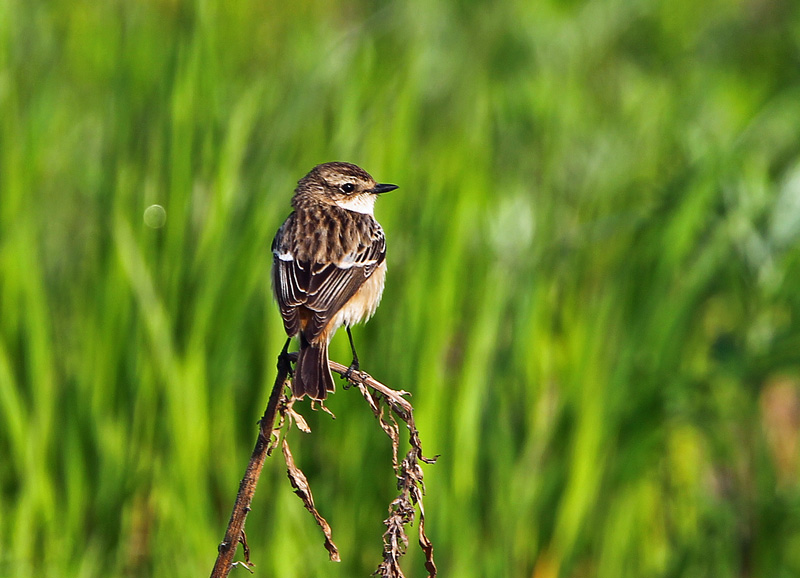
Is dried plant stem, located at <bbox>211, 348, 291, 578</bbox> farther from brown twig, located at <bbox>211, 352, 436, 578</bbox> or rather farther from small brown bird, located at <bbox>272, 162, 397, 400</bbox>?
small brown bird, located at <bbox>272, 162, 397, 400</bbox>

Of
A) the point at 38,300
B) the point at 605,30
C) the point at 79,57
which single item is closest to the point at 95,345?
the point at 38,300

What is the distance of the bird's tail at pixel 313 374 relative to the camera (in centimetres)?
202

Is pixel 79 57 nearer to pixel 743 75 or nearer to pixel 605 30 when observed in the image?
pixel 605 30

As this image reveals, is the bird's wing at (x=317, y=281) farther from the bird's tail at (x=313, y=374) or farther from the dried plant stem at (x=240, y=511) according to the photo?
the dried plant stem at (x=240, y=511)

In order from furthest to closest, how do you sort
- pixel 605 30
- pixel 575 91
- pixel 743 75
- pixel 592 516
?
1. pixel 743 75
2. pixel 605 30
3. pixel 575 91
4. pixel 592 516

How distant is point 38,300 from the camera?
3.67m

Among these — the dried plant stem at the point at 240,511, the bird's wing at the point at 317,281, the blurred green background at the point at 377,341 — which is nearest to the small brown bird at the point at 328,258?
the bird's wing at the point at 317,281

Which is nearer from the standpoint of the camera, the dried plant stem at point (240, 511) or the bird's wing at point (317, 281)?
the dried plant stem at point (240, 511)

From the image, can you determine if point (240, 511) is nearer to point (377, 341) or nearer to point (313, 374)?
point (313, 374)

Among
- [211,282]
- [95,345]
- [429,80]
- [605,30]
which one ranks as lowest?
[95,345]

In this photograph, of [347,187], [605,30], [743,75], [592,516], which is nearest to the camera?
[347,187]

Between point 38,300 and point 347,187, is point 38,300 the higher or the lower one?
the lower one

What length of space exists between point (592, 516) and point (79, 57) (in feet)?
15.0

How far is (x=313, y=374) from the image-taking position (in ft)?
7.08
